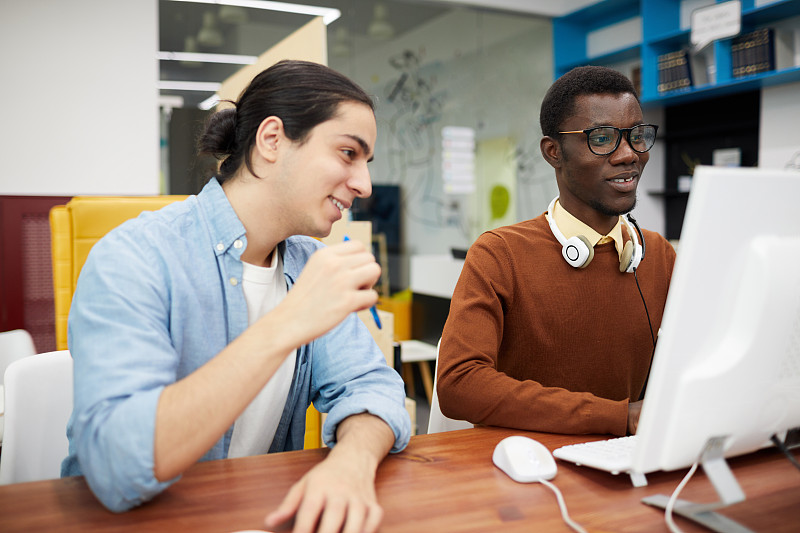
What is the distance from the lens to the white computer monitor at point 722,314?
65cm

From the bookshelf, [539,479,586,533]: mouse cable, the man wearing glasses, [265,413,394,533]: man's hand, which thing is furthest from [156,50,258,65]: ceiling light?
[539,479,586,533]: mouse cable

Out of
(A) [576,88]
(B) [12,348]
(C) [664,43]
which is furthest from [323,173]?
(C) [664,43]

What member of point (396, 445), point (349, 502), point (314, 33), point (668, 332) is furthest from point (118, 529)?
point (314, 33)

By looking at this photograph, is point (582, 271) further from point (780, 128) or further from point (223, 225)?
point (780, 128)

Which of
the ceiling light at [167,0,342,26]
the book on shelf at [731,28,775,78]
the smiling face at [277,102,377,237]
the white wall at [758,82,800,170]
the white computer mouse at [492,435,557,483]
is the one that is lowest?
the white computer mouse at [492,435,557,483]

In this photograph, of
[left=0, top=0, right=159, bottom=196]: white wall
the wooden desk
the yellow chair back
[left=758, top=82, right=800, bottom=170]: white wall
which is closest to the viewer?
the wooden desk

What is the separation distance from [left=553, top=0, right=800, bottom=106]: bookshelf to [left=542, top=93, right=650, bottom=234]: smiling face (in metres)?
2.80

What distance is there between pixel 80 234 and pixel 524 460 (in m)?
1.69

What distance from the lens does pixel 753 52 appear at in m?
3.80

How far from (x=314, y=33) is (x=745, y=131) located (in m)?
3.43

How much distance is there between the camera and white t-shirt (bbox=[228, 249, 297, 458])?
1.14 metres

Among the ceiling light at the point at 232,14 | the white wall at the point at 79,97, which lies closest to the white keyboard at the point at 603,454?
the white wall at the point at 79,97

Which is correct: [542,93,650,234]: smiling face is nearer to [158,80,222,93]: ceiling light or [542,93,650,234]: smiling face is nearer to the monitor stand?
the monitor stand

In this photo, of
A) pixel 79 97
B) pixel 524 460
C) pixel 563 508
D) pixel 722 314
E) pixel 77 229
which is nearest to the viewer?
pixel 722 314
